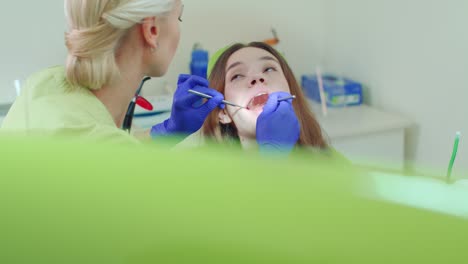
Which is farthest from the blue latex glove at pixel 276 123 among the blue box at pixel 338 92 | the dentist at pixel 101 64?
the blue box at pixel 338 92

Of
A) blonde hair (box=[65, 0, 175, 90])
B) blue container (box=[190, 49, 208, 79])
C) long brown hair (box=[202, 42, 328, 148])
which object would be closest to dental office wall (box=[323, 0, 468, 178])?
A: long brown hair (box=[202, 42, 328, 148])

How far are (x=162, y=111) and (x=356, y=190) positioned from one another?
73 centimetres

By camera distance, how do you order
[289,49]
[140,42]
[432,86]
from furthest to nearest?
1. [432,86]
2. [289,49]
3. [140,42]

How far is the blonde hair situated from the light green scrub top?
0.02 m

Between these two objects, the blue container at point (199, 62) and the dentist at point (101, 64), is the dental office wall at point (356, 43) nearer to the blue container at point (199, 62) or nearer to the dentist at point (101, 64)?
the blue container at point (199, 62)

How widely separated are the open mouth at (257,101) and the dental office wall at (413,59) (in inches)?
17.7

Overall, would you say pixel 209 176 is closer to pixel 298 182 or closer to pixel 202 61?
pixel 298 182

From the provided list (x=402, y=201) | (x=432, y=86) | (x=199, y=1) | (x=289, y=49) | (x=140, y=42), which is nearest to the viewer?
(x=402, y=201)

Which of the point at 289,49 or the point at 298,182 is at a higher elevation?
the point at 298,182

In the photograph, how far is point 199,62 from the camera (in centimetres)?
95

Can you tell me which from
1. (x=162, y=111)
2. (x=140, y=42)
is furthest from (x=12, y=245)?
(x=162, y=111)

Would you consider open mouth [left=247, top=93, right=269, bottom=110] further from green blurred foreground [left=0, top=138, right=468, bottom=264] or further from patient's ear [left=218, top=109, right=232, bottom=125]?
green blurred foreground [left=0, top=138, right=468, bottom=264]

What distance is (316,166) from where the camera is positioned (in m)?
0.28

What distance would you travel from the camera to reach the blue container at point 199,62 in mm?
939
